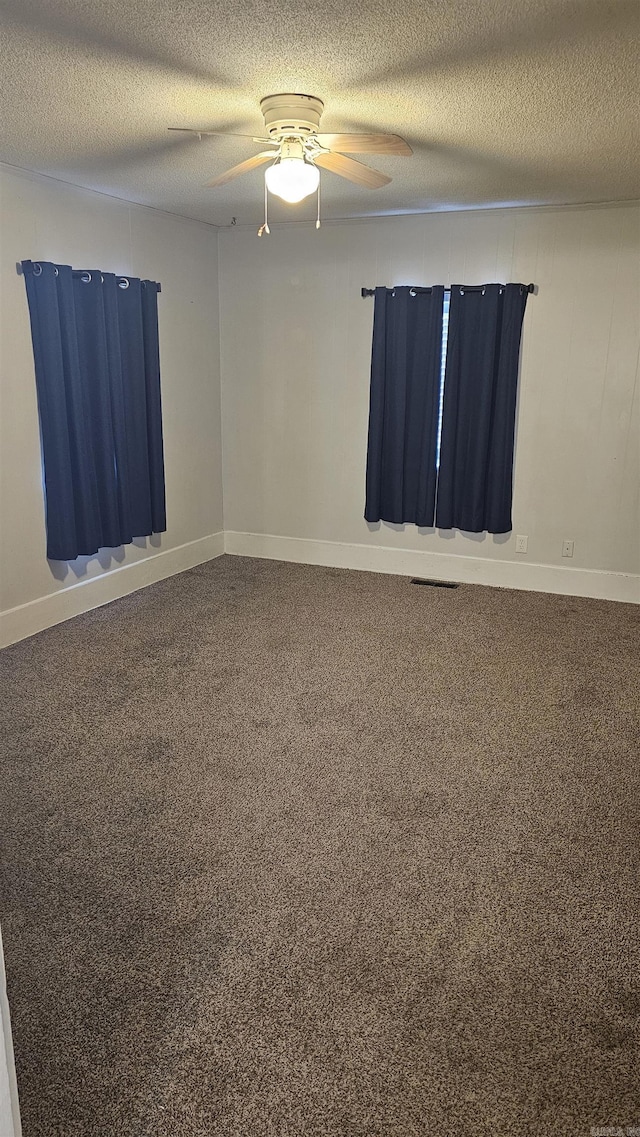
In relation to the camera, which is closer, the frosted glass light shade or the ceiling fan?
the ceiling fan

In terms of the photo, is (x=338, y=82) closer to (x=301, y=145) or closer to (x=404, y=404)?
(x=301, y=145)

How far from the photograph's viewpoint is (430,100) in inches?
109

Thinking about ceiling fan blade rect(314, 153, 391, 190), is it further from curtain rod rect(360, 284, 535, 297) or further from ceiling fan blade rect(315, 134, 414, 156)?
curtain rod rect(360, 284, 535, 297)

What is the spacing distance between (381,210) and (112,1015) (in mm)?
4546

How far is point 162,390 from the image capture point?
17.3 ft

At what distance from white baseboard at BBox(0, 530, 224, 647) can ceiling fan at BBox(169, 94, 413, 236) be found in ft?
8.42

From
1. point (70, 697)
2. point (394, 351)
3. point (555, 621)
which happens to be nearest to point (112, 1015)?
point (70, 697)

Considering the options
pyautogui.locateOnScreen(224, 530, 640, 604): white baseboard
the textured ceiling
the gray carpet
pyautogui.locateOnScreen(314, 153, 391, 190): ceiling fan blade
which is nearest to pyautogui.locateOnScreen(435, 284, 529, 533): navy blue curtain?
pyautogui.locateOnScreen(224, 530, 640, 604): white baseboard

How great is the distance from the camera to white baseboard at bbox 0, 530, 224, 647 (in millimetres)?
4312

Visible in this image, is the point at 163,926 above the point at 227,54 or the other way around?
the other way around

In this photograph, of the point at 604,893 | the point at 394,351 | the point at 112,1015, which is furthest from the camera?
the point at 394,351

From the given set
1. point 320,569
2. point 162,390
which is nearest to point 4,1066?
point 162,390

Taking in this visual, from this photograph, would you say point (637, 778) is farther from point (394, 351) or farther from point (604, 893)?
point (394, 351)

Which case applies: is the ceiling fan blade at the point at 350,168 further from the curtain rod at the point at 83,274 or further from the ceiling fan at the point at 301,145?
the curtain rod at the point at 83,274
